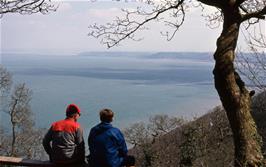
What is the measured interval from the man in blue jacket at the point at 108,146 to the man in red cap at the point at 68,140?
20cm

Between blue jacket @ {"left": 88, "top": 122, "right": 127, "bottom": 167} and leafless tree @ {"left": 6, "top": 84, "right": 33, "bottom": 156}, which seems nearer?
blue jacket @ {"left": 88, "top": 122, "right": 127, "bottom": 167}

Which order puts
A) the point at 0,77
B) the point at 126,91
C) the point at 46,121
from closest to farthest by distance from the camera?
the point at 0,77, the point at 46,121, the point at 126,91

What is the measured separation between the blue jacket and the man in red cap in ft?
0.62

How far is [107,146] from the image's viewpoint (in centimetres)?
504

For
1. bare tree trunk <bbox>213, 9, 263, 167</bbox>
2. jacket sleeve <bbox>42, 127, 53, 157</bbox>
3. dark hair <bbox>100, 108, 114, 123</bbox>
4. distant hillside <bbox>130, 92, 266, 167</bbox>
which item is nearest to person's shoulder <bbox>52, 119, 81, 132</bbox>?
jacket sleeve <bbox>42, 127, 53, 157</bbox>

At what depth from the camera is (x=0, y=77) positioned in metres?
28.5

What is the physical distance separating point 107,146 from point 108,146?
0.04 feet

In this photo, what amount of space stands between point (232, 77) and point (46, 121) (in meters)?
71.6

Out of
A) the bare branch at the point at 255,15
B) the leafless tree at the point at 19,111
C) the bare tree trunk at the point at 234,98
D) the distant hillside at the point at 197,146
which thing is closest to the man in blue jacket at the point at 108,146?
the bare tree trunk at the point at 234,98

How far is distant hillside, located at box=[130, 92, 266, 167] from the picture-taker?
1842 centimetres

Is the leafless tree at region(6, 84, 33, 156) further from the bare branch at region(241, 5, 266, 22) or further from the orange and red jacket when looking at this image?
the bare branch at region(241, 5, 266, 22)

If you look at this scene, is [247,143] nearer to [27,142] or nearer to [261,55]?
[261,55]

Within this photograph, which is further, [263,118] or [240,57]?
[263,118]

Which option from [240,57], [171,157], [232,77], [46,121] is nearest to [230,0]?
[232,77]
